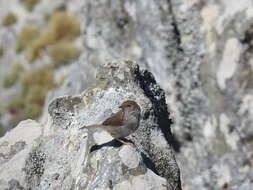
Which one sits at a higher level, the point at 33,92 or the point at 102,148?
the point at 33,92

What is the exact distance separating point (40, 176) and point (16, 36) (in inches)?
1171

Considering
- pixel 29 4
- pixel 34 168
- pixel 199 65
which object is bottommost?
pixel 34 168

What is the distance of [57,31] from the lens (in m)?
37.4

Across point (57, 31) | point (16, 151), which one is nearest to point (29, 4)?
point (57, 31)

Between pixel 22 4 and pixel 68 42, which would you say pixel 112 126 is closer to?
pixel 68 42

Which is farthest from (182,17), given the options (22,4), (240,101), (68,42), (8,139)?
(22,4)

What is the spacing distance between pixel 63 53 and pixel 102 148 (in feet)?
85.9

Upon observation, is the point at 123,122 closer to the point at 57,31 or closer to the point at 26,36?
the point at 26,36

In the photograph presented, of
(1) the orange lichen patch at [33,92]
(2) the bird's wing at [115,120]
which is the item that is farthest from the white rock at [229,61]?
(1) the orange lichen patch at [33,92]

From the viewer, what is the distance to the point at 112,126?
8789 millimetres

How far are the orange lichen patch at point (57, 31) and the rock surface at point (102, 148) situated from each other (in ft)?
82.0

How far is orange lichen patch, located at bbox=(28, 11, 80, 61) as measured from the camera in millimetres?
35938

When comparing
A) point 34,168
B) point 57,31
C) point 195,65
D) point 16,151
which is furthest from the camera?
point 57,31

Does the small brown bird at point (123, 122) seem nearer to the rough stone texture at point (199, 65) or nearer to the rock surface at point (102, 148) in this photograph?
the rock surface at point (102, 148)
